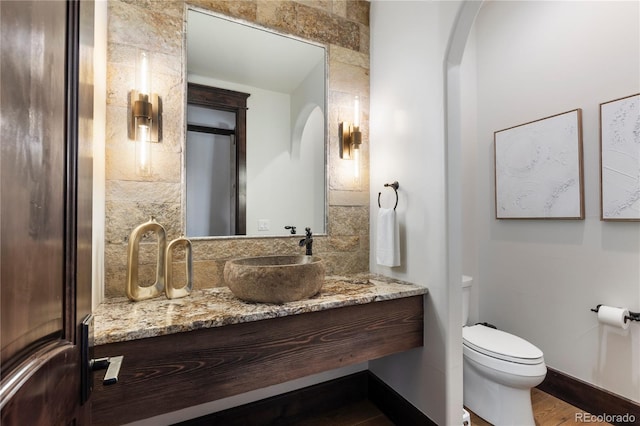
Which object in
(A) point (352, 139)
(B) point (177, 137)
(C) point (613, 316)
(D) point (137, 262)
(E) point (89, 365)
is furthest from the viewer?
(A) point (352, 139)

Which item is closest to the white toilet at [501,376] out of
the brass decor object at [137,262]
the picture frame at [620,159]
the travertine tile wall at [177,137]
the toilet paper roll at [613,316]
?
the toilet paper roll at [613,316]

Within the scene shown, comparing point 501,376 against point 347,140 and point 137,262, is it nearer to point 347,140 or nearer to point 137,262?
point 347,140

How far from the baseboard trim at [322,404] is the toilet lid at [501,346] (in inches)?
20.7

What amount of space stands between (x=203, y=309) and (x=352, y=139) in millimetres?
1354

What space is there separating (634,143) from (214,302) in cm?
240

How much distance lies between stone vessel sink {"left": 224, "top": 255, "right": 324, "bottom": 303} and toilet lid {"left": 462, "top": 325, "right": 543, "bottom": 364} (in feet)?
3.80

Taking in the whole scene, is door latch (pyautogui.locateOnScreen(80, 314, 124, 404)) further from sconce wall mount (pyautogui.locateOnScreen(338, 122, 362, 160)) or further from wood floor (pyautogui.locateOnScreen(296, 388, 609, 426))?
sconce wall mount (pyautogui.locateOnScreen(338, 122, 362, 160))

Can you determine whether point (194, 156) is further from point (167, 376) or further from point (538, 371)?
point (538, 371)

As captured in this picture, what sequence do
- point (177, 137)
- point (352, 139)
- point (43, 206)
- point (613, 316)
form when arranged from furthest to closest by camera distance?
point (352, 139), point (613, 316), point (177, 137), point (43, 206)

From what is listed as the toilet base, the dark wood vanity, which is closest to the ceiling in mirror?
the dark wood vanity

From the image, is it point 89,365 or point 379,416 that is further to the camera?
point 379,416

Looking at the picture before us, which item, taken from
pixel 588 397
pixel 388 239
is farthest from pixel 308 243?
pixel 588 397

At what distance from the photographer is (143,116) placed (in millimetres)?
1432

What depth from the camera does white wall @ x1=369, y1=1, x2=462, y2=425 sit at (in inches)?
59.6
